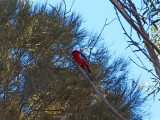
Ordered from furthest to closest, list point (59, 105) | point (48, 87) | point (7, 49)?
point (59, 105) < point (48, 87) < point (7, 49)

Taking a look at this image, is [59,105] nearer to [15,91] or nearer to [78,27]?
[15,91]

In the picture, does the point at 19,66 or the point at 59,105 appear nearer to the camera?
the point at 19,66

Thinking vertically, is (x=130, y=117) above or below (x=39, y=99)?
below

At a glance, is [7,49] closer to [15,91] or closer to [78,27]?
[15,91]

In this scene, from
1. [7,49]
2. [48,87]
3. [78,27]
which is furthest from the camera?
[78,27]

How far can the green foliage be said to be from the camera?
2.90 metres

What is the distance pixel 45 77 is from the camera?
2.91 metres

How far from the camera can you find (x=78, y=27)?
3877mm

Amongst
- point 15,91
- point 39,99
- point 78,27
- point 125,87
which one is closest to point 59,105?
point 39,99

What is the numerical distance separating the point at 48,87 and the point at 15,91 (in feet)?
1.23

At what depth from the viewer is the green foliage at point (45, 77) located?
290 cm

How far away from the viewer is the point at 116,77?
3.59 metres

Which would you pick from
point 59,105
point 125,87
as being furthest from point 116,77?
point 59,105

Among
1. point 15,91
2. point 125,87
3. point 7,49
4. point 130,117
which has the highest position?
point 7,49
